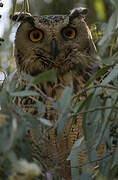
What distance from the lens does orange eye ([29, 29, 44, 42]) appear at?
2812 mm

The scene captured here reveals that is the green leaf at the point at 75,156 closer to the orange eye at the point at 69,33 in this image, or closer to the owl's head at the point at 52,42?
the owl's head at the point at 52,42

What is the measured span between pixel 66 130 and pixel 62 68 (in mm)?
517

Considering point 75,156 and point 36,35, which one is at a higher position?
point 36,35

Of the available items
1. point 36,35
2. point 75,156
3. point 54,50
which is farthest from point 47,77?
point 36,35

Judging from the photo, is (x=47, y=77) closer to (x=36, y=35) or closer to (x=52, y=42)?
(x=52, y=42)

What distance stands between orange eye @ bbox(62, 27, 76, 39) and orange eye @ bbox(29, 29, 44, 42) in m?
0.13

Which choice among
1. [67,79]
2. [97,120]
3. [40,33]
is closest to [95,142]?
[97,120]

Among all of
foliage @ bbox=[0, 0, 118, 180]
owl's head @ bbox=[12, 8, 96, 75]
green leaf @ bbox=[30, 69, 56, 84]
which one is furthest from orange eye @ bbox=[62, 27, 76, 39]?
green leaf @ bbox=[30, 69, 56, 84]

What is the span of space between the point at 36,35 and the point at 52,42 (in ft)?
0.49

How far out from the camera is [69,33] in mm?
2844

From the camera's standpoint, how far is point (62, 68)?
276cm

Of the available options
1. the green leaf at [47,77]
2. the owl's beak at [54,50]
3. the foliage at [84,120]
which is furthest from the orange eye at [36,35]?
the green leaf at [47,77]

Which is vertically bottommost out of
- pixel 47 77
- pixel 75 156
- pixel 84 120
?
pixel 75 156

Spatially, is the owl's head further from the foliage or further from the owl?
the foliage
